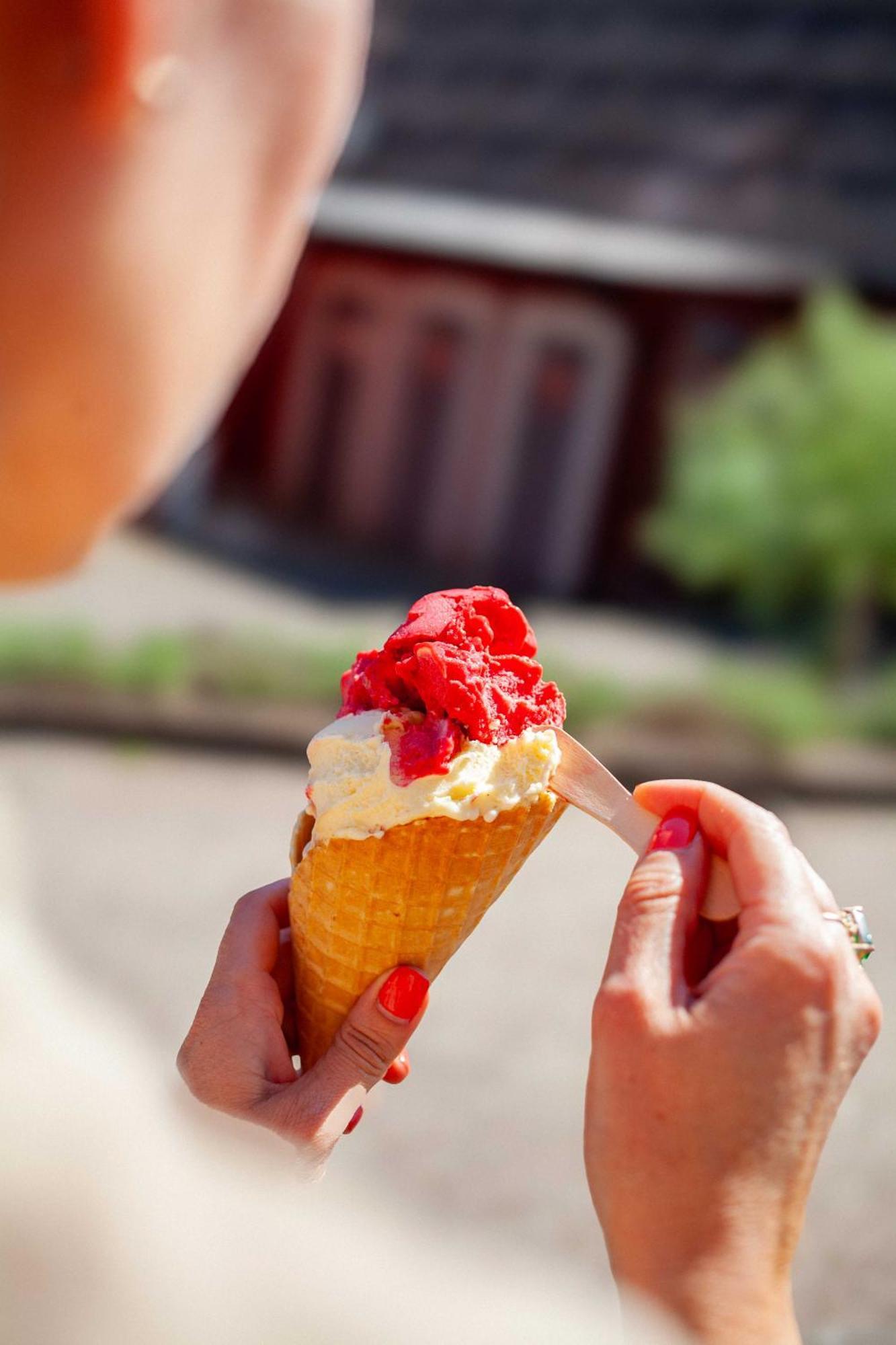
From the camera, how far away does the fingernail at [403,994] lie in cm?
179

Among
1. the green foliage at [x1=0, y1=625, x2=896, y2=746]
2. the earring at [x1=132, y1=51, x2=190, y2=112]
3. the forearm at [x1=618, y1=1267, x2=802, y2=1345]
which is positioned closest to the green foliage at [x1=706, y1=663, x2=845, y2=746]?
the green foliage at [x1=0, y1=625, x2=896, y2=746]

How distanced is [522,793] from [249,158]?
39.8 inches

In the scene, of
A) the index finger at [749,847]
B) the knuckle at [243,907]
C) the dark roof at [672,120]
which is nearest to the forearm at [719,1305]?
the index finger at [749,847]

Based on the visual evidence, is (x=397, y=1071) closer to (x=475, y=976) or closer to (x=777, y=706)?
(x=475, y=976)

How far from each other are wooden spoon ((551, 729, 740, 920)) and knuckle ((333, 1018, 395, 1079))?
391 millimetres

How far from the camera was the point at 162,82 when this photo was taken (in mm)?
790

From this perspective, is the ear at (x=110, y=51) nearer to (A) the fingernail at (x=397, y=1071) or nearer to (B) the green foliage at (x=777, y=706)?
(A) the fingernail at (x=397, y=1071)

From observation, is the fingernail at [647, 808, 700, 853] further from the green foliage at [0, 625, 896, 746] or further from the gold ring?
the green foliage at [0, 625, 896, 746]

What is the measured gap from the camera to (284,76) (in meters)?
0.86

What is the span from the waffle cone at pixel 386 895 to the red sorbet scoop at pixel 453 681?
9cm

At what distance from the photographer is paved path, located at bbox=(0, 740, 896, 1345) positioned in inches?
153

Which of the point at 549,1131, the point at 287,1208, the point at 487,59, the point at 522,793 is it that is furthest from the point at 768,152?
the point at 287,1208

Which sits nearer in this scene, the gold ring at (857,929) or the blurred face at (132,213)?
the blurred face at (132,213)

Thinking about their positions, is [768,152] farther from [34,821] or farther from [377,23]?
[34,821]
